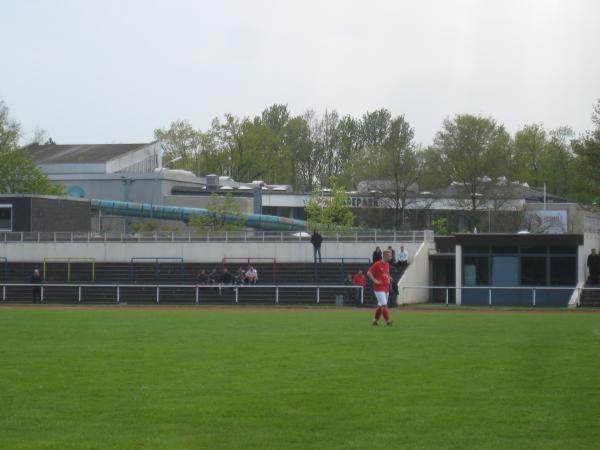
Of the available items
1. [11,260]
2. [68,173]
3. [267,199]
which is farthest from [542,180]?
[11,260]

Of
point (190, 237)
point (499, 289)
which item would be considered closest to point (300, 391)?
point (499, 289)

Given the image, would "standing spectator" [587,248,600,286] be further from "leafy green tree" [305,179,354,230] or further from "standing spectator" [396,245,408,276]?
"leafy green tree" [305,179,354,230]

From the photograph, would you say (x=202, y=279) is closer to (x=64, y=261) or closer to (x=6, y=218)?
(x=64, y=261)

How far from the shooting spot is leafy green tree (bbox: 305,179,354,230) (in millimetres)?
82312

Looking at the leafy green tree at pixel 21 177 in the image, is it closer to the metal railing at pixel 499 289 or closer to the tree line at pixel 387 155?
the tree line at pixel 387 155

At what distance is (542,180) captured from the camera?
10731 centimetres

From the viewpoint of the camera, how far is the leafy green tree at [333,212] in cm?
8231

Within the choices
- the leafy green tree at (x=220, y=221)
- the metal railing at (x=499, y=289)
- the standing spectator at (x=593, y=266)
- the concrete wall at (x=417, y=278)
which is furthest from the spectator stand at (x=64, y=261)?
the leafy green tree at (x=220, y=221)

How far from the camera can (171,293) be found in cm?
4803

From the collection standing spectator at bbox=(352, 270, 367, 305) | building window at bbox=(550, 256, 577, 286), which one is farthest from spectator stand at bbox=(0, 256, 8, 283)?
building window at bbox=(550, 256, 577, 286)

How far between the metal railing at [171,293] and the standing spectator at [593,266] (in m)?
8.87

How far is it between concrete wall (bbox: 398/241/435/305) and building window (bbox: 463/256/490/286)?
209 cm

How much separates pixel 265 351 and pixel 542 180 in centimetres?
9280

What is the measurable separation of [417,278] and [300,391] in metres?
37.0
